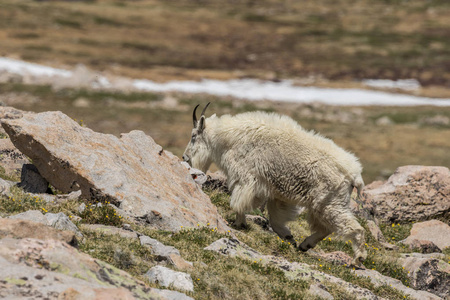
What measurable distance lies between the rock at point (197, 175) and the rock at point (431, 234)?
16.5 ft

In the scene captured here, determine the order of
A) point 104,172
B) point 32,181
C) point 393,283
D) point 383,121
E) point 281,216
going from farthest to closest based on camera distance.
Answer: point 383,121 → point 281,216 → point 393,283 → point 32,181 → point 104,172

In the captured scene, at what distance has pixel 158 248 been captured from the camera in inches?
340

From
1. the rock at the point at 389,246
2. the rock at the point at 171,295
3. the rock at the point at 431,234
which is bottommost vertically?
the rock at the point at 431,234

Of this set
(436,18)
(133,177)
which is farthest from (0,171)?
(436,18)

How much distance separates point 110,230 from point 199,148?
4.54m

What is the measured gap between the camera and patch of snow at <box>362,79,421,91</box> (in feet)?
201

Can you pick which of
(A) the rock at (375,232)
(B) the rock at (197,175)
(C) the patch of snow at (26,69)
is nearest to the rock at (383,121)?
(C) the patch of snow at (26,69)

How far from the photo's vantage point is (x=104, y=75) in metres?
51.7

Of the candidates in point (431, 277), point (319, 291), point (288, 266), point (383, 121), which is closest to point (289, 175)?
point (288, 266)

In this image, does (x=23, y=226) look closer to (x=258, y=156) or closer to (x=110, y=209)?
(x=110, y=209)

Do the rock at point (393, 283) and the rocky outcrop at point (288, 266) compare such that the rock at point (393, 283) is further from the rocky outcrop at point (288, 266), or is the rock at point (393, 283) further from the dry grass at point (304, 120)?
the dry grass at point (304, 120)

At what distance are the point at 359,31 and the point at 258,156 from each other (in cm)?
8577

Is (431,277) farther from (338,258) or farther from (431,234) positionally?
(431,234)

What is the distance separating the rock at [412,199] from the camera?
1573cm
